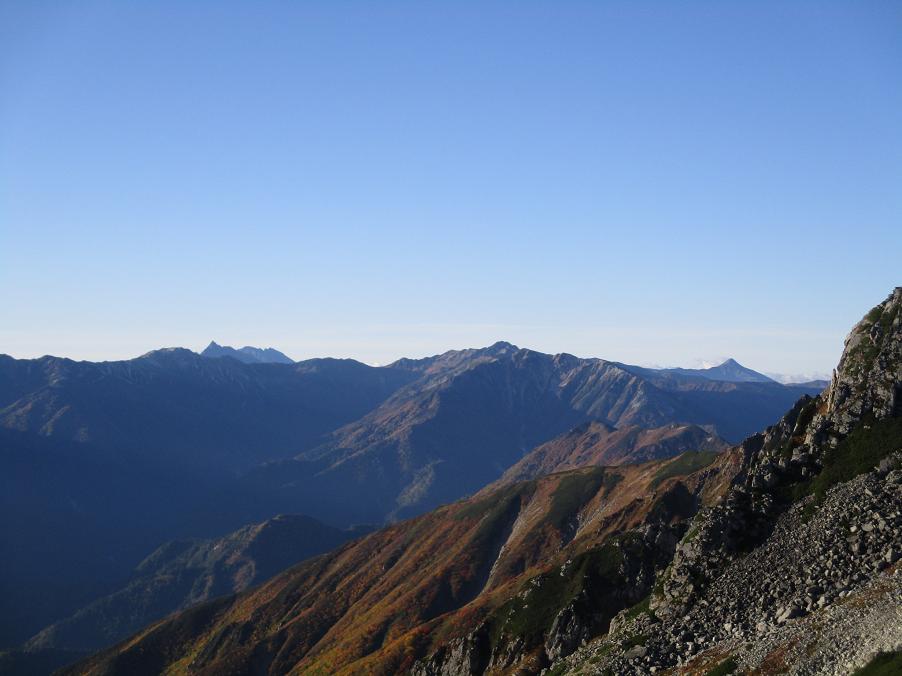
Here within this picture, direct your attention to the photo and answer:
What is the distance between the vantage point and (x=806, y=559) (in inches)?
2391

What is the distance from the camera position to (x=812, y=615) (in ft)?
175

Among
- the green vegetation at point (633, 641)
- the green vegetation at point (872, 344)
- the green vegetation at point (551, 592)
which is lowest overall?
the green vegetation at point (551, 592)

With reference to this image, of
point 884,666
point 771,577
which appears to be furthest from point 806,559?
point 884,666

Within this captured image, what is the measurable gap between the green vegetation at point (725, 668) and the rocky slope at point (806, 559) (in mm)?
131

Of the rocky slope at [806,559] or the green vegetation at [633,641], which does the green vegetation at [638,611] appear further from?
the green vegetation at [633,641]

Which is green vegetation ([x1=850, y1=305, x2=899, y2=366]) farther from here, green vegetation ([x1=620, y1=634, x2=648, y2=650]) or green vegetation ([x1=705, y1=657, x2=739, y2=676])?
green vegetation ([x1=705, y1=657, x2=739, y2=676])

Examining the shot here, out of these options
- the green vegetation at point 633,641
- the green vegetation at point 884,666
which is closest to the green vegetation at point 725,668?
the green vegetation at point 884,666

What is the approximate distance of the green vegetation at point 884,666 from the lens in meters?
42.3

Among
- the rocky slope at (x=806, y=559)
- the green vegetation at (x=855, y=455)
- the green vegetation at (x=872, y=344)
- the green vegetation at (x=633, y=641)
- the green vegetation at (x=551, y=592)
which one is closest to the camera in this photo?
the rocky slope at (x=806, y=559)

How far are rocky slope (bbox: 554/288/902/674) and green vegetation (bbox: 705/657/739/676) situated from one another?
0.13 metres

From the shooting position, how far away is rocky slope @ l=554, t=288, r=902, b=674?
5056cm

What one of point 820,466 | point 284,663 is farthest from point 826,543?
point 284,663

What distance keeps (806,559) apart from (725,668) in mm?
13770

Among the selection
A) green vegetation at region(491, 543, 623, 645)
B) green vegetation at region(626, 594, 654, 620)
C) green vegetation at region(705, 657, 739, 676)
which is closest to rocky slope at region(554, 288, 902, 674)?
green vegetation at region(705, 657, 739, 676)
